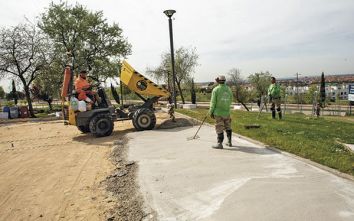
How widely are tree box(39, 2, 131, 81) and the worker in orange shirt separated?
20.7 m

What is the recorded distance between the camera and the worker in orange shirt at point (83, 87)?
11984 mm

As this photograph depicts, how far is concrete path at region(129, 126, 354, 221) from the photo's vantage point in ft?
14.8

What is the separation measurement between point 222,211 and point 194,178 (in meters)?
1.50

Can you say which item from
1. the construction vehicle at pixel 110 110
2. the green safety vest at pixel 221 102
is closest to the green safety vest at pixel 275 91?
the construction vehicle at pixel 110 110

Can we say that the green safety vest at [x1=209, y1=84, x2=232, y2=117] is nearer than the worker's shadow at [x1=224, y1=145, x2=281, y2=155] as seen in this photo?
No

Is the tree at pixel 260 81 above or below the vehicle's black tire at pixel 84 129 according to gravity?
above

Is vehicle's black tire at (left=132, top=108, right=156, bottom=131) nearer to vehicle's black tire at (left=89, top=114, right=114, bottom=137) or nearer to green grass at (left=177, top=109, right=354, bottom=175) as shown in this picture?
vehicle's black tire at (left=89, top=114, right=114, bottom=137)

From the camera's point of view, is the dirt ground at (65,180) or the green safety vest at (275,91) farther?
the green safety vest at (275,91)

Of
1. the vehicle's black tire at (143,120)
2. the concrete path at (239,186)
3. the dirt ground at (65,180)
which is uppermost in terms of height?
the vehicle's black tire at (143,120)

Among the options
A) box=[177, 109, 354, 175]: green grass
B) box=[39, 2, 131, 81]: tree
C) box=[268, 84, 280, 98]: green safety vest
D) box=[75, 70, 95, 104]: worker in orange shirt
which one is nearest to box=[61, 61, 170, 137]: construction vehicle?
box=[75, 70, 95, 104]: worker in orange shirt

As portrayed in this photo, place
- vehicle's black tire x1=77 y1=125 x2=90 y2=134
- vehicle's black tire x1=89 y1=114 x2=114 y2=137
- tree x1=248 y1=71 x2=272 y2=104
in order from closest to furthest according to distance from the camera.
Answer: vehicle's black tire x1=89 y1=114 x2=114 y2=137 → vehicle's black tire x1=77 y1=125 x2=90 y2=134 → tree x1=248 y1=71 x2=272 y2=104

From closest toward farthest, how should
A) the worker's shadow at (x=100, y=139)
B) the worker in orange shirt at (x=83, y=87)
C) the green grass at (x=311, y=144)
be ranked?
the green grass at (x=311, y=144)
the worker's shadow at (x=100, y=139)
the worker in orange shirt at (x=83, y=87)

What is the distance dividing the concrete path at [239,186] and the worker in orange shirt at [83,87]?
4609 millimetres

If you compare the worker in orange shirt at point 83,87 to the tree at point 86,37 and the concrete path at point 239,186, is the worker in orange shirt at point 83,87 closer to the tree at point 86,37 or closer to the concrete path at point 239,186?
the concrete path at point 239,186
